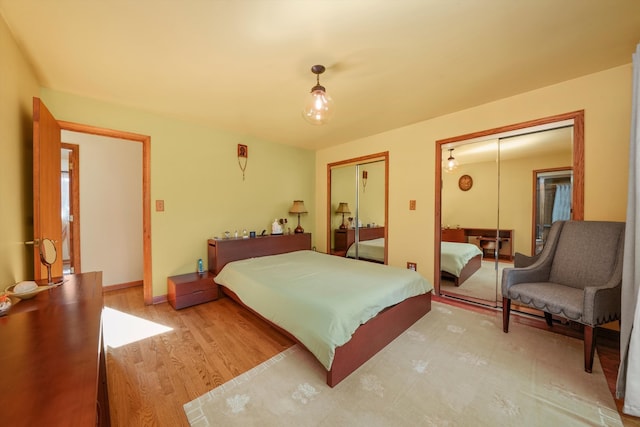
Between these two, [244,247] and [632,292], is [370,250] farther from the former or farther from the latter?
[632,292]

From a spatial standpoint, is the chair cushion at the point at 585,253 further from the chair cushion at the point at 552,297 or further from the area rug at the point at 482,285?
the area rug at the point at 482,285

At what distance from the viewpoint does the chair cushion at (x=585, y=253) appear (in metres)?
2.08

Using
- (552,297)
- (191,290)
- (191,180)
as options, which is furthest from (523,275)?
(191,180)

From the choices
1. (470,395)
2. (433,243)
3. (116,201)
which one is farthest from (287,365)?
(116,201)

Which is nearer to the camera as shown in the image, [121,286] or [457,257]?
[457,257]

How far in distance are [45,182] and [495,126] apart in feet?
14.6

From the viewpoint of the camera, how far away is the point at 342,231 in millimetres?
4676

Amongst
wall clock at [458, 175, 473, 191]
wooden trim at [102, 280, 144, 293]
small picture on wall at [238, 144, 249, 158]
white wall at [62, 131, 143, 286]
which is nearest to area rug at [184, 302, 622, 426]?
wall clock at [458, 175, 473, 191]

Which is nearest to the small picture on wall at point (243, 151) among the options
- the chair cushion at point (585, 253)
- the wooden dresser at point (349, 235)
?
the wooden dresser at point (349, 235)

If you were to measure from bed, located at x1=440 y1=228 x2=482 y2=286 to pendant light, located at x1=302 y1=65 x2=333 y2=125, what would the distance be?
7.81 feet

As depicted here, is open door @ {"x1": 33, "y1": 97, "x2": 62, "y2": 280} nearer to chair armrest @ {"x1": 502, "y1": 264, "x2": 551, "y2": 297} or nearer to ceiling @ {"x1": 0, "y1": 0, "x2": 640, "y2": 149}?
ceiling @ {"x1": 0, "y1": 0, "x2": 640, "y2": 149}

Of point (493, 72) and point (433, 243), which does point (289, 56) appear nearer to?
point (493, 72)

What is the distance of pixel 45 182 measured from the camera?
197 cm

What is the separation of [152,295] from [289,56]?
323cm
